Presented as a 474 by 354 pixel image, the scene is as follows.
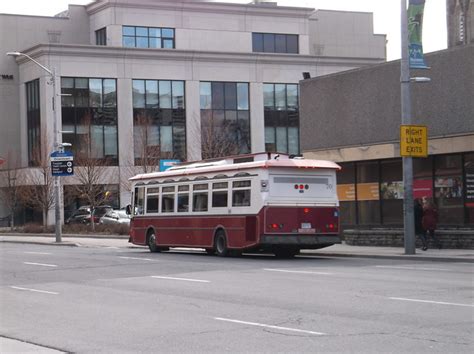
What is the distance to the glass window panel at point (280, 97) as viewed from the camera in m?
69.4

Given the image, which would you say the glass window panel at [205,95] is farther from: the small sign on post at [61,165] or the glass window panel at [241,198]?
the glass window panel at [241,198]

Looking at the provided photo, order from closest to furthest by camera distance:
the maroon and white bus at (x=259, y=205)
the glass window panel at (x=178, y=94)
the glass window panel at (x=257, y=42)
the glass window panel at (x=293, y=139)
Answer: the maroon and white bus at (x=259, y=205) → the glass window panel at (x=178, y=94) → the glass window panel at (x=293, y=139) → the glass window panel at (x=257, y=42)

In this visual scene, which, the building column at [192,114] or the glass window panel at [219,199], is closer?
the glass window panel at [219,199]

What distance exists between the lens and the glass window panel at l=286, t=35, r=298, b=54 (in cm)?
7219

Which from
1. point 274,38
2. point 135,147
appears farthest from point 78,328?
point 274,38

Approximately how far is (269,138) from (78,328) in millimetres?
58706

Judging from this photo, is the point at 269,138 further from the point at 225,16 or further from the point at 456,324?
the point at 456,324

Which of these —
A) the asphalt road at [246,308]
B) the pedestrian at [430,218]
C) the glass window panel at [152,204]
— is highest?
the glass window panel at [152,204]

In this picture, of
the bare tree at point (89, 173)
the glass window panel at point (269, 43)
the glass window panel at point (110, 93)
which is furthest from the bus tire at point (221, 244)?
the glass window panel at point (269, 43)

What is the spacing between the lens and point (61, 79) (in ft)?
205

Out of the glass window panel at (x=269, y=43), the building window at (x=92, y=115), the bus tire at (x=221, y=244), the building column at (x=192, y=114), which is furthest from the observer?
the glass window panel at (x=269, y=43)

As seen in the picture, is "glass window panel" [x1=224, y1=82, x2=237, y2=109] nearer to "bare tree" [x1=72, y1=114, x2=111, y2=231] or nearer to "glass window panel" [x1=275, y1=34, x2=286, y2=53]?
"glass window panel" [x1=275, y1=34, x2=286, y2=53]

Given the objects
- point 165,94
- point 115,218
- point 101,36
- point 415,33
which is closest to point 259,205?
point 415,33

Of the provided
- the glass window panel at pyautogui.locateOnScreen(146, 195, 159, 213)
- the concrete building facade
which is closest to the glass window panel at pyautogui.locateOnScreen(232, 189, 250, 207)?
the glass window panel at pyautogui.locateOnScreen(146, 195, 159, 213)
